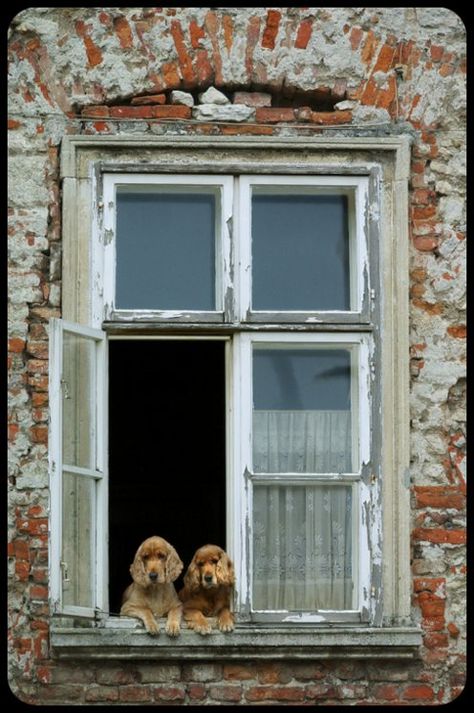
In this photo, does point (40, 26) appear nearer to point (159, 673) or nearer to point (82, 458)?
point (82, 458)

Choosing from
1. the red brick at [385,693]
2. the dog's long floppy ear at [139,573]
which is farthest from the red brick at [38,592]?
the red brick at [385,693]

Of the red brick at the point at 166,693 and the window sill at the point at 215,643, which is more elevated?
the window sill at the point at 215,643

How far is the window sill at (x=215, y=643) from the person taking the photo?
795 cm

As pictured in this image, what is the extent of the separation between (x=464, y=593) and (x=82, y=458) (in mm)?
1836

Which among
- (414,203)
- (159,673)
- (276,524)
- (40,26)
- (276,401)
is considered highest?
(40,26)

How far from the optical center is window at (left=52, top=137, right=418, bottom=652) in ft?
26.9

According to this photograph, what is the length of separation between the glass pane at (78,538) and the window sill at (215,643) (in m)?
0.17

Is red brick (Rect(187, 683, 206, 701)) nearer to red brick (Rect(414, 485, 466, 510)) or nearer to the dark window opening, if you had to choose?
red brick (Rect(414, 485, 466, 510))

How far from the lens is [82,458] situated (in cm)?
803

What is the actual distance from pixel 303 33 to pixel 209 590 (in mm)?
2621

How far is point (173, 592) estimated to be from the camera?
27.2 ft

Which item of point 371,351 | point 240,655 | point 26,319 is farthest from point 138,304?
point 240,655

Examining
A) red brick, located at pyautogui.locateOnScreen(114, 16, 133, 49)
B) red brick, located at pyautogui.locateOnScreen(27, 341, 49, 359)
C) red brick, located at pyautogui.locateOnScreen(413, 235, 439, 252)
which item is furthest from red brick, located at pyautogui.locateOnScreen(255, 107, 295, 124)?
red brick, located at pyautogui.locateOnScreen(27, 341, 49, 359)

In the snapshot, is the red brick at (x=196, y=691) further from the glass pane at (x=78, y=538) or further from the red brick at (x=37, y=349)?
the red brick at (x=37, y=349)
